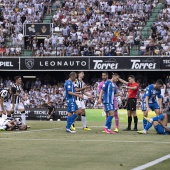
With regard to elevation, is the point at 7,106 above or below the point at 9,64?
below

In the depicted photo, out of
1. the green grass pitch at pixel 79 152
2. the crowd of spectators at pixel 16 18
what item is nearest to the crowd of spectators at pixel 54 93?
the crowd of spectators at pixel 16 18

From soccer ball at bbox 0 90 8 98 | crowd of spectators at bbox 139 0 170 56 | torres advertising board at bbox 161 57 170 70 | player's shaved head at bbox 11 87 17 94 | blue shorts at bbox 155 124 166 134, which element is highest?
crowd of spectators at bbox 139 0 170 56

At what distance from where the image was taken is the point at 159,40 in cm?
4131

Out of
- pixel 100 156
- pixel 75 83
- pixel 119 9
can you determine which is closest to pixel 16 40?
pixel 119 9

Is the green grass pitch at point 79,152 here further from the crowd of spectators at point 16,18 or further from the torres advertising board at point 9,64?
the crowd of spectators at point 16,18

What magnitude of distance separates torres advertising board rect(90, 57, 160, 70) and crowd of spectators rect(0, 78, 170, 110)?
1.25m

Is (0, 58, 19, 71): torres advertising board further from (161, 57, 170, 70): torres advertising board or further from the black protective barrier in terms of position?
(161, 57, 170, 70): torres advertising board

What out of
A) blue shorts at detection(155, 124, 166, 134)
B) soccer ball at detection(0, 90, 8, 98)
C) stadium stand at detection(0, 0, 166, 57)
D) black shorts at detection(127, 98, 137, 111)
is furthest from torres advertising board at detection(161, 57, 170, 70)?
blue shorts at detection(155, 124, 166, 134)

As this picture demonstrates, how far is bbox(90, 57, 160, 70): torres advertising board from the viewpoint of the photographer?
41656 millimetres

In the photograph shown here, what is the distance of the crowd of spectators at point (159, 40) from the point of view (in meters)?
41.1

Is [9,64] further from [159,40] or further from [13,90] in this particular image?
[13,90]

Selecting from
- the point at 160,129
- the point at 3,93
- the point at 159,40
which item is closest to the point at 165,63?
the point at 159,40

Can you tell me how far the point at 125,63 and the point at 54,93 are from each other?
5.32 meters

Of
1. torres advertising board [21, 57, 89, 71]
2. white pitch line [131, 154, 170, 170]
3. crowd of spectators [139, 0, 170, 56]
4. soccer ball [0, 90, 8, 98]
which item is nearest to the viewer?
white pitch line [131, 154, 170, 170]
